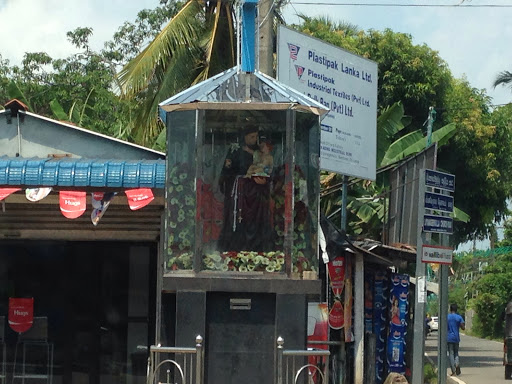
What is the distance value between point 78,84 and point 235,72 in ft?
79.3

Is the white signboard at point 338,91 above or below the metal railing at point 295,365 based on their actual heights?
above

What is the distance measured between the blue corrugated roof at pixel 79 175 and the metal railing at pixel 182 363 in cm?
267

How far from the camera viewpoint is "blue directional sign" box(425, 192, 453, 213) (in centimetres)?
1242

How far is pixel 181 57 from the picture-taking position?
21938 millimetres

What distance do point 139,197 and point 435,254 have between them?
4018 millimetres

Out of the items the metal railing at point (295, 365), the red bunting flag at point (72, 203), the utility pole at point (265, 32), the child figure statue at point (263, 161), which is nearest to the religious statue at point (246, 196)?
the child figure statue at point (263, 161)

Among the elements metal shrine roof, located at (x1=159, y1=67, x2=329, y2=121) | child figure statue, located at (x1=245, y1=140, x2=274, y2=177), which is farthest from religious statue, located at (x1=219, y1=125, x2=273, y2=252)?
metal shrine roof, located at (x1=159, y1=67, x2=329, y2=121)

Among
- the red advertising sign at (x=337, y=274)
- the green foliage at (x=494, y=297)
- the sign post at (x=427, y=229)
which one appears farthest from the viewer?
the green foliage at (x=494, y=297)

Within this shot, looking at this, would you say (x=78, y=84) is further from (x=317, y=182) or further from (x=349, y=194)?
(x=317, y=182)

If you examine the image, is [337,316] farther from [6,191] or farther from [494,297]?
[494,297]

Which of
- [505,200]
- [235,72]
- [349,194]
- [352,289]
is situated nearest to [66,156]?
[235,72]

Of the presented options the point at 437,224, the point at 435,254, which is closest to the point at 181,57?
the point at 437,224

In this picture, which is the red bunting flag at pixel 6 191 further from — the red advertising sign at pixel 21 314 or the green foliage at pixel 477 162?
the green foliage at pixel 477 162

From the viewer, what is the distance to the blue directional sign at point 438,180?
12516mm
